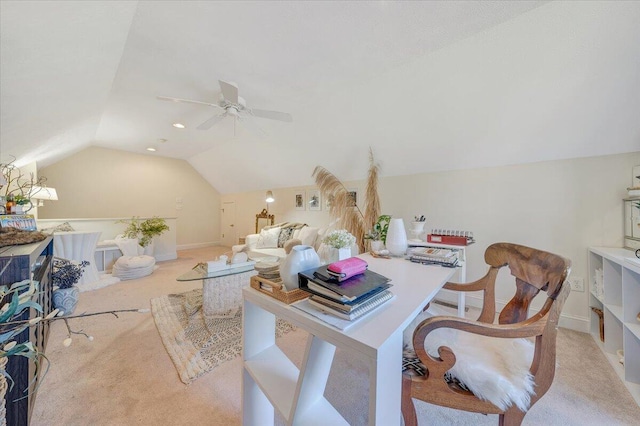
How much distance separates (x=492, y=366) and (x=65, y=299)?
3771 millimetres

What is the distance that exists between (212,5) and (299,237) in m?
3.18

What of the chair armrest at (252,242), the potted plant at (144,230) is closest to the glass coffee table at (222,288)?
the chair armrest at (252,242)

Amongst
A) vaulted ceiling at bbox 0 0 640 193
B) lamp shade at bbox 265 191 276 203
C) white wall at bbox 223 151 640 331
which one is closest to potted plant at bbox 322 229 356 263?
vaulted ceiling at bbox 0 0 640 193

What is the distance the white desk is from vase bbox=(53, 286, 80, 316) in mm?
2688

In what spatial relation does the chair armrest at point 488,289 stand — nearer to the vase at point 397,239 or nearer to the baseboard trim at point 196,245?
the vase at point 397,239

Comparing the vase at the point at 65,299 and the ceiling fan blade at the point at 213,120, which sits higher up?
the ceiling fan blade at the point at 213,120

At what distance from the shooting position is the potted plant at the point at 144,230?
15.2 ft

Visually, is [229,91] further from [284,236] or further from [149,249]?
[149,249]

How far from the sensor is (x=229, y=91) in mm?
2152

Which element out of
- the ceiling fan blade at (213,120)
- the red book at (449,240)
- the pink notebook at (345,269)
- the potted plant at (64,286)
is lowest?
the potted plant at (64,286)

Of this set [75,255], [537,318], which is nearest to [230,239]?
[75,255]

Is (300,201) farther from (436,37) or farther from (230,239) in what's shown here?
(436,37)

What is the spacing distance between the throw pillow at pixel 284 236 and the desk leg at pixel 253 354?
10.3ft

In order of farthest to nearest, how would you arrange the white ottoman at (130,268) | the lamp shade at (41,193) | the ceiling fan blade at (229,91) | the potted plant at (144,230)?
1. the potted plant at (144,230)
2. the white ottoman at (130,268)
3. the lamp shade at (41,193)
4. the ceiling fan blade at (229,91)
